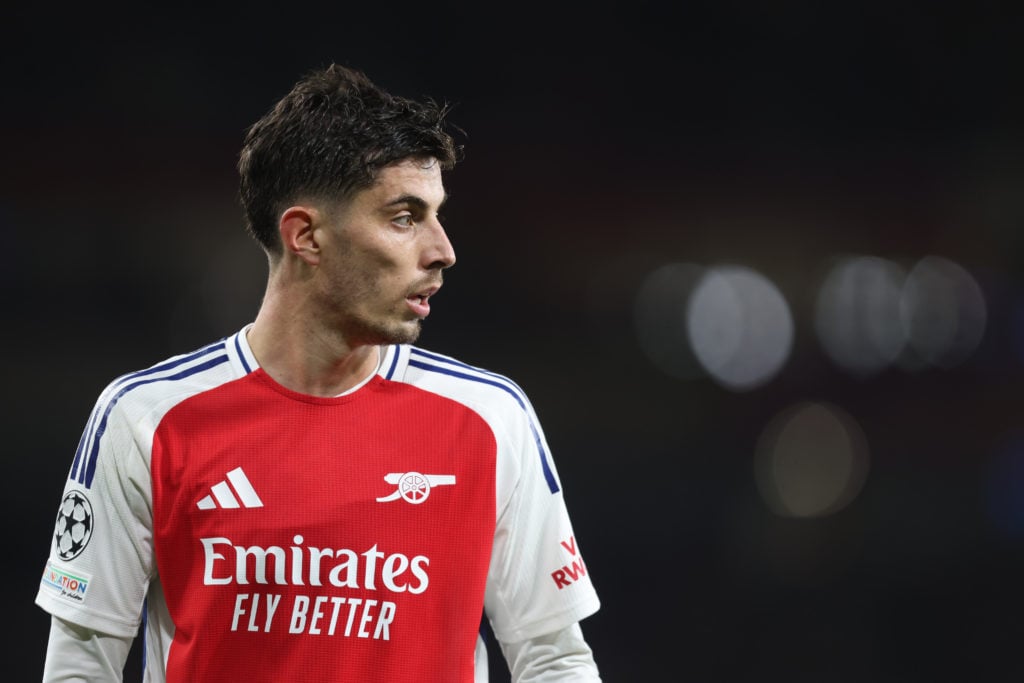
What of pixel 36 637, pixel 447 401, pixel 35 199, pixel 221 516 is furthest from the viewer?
pixel 35 199

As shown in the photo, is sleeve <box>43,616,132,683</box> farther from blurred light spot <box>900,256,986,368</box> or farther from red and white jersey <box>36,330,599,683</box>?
blurred light spot <box>900,256,986,368</box>

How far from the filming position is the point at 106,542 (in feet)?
5.60

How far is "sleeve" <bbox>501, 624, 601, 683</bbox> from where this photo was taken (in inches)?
68.7

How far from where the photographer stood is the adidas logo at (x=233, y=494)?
171 centimetres

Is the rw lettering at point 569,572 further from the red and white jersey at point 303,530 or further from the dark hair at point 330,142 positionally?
the dark hair at point 330,142

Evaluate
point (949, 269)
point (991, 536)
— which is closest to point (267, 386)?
point (991, 536)

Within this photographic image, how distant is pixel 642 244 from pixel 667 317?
0.39m

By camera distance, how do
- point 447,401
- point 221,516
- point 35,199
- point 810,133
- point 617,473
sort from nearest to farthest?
point 221,516, point 447,401, point 35,199, point 617,473, point 810,133

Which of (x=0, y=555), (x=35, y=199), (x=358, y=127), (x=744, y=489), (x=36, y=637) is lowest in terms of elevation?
(x=36, y=637)

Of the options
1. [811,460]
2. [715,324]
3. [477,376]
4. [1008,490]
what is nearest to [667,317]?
[715,324]

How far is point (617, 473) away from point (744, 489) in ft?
1.93

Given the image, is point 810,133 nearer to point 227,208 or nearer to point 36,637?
point 227,208

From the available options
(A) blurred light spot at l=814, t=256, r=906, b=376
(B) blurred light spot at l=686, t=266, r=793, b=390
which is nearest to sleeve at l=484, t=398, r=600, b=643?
(B) blurred light spot at l=686, t=266, r=793, b=390

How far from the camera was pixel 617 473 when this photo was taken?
196 inches
